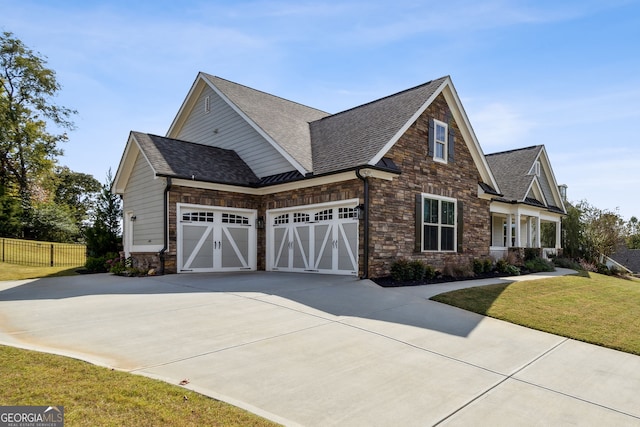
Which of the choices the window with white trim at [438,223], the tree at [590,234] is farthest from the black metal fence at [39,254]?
the tree at [590,234]

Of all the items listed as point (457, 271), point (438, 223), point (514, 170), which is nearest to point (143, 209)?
point (438, 223)

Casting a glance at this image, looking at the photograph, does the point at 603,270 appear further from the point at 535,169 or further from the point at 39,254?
the point at 39,254

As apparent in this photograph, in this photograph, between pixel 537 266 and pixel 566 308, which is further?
pixel 537 266

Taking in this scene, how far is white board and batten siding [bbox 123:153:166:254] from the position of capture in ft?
46.2

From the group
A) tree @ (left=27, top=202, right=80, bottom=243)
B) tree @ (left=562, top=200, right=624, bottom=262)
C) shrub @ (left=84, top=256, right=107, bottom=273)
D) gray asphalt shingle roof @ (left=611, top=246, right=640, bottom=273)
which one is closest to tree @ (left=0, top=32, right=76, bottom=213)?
tree @ (left=27, top=202, right=80, bottom=243)

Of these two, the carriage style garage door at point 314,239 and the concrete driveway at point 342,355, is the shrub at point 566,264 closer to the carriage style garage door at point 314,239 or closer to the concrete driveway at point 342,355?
the carriage style garage door at point 314,239

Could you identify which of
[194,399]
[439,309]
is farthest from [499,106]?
[194,399]

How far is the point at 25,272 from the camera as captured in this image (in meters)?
15.7

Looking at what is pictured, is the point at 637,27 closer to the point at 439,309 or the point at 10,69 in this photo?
the point at 439,309

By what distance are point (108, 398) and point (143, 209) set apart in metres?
12.5

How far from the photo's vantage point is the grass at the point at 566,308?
739cm

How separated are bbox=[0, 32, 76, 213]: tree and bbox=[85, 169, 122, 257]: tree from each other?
18317 millimetres

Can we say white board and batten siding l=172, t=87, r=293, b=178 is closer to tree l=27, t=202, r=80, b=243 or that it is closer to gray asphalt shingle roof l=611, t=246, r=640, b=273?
tree l=27, t=202, r=80, b=243

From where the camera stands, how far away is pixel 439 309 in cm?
859
